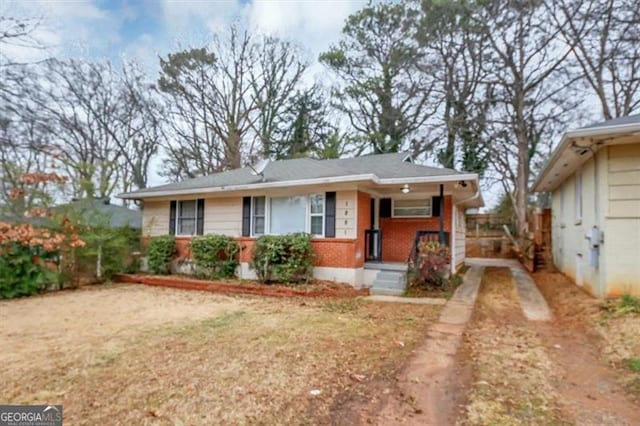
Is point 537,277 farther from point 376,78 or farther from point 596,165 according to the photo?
point 376,78

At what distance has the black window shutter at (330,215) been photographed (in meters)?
8.52

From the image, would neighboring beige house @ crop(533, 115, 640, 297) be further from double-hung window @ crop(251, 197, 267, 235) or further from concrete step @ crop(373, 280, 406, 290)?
double-hung window @ crop(251, 197, 267, 235)

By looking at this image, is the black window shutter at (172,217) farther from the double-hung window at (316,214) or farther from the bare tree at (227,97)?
the bare tree at (227,97)

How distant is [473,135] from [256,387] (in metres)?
17.8

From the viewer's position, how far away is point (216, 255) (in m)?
9.74

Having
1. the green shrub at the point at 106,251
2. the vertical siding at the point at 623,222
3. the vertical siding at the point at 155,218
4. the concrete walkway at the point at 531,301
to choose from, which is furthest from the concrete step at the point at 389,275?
the green shrub at the point at 106,251

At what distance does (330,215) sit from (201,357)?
5.14 meters

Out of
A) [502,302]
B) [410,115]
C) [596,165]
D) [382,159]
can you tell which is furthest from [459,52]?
[502,302]

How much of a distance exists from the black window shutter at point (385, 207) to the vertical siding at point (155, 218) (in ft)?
22.5

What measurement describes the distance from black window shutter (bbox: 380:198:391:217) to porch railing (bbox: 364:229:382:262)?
857 mm

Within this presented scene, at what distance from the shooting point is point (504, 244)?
18.5 m

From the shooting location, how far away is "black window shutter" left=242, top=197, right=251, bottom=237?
973 centimetres

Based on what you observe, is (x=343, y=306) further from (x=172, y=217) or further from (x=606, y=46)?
(x=606, y=46)

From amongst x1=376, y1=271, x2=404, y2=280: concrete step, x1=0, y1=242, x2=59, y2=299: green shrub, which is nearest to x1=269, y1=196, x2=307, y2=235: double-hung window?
x1=376, y1=271, x2=404, y2=280: concrete step
